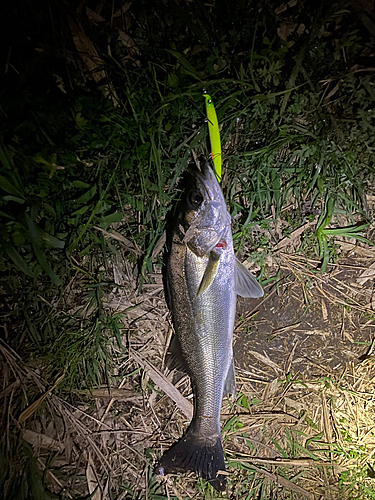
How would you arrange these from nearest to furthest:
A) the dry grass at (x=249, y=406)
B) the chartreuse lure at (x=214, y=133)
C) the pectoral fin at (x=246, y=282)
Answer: the chartreuse lure at (x=214, y=133) < the pectoral fin at (x=246, y=282) < the dry grass at (x=249, y=406)

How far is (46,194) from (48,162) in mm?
247

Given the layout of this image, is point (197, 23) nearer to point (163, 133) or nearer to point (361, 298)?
point (163, 133)

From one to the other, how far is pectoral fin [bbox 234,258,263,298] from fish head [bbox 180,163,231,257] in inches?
12.7

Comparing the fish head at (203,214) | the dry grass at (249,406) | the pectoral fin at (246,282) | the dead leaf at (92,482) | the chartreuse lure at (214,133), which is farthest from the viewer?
the dead leaf at (92,482)

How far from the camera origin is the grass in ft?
6.98

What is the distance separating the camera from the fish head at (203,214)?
6.56 ft

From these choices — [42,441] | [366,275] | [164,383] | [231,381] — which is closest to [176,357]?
[164,383]

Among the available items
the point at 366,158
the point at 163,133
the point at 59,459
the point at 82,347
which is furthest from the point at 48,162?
the point at 59,459

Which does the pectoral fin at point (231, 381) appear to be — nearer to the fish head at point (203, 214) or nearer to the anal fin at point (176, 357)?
the anal fin at point (176, 357)

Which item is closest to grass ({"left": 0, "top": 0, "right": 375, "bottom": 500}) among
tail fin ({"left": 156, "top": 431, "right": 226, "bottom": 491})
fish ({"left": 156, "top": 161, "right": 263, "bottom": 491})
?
tail fin ({"left": 156, "top": 431, "right": 226, "bottom": 491})

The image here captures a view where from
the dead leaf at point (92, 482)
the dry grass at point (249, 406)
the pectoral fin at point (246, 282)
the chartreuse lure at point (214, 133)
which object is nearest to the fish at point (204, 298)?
the pectoral fin at point (246, 282)

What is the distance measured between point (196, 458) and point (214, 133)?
245cm

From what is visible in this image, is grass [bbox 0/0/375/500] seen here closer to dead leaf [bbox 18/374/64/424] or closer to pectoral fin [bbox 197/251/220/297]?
dead leaf [bbox 18/374/64/424]

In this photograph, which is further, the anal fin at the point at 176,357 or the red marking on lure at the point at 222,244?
the anal fin at the point at 176,357
